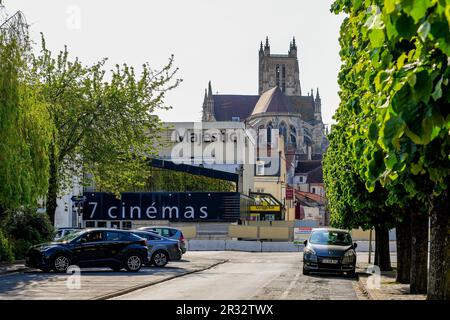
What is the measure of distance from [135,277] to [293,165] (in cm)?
14461

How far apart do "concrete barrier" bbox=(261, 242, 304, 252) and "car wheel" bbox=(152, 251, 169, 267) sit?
29.0m

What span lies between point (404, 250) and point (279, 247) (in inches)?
1516

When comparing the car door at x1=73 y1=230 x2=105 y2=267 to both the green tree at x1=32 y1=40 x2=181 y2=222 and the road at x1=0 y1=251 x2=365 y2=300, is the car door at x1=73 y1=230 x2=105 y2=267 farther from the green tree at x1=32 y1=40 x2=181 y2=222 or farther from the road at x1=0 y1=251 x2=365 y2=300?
the green tree at x1=32 y1=40 x2=181 y2=222

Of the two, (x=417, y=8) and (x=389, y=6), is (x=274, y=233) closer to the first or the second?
(x=389, y=6)

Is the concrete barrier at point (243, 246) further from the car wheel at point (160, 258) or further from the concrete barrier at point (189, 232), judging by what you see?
the car wheel at point (160, 258)

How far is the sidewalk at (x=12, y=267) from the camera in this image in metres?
27.5

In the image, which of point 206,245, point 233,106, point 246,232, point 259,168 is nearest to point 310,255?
point 206,245

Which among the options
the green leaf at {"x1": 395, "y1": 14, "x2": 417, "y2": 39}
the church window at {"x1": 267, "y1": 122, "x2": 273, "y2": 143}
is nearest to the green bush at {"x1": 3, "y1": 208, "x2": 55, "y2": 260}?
the green leaf at {"x1": 395, "y1": 14, "x2": 417, "y2": 39}

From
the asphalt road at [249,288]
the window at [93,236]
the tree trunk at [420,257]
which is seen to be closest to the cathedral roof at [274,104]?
the asphalt road at [249,288]

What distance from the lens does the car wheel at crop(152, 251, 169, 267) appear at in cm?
3331

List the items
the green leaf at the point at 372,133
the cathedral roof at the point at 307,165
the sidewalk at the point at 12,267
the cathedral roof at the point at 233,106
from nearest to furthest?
the green leaf at the point at 372,133
the sidewalk at the point at 12,267
the cathedral roof at the point at 307,165
the cathedral roof at the point at 233,106
